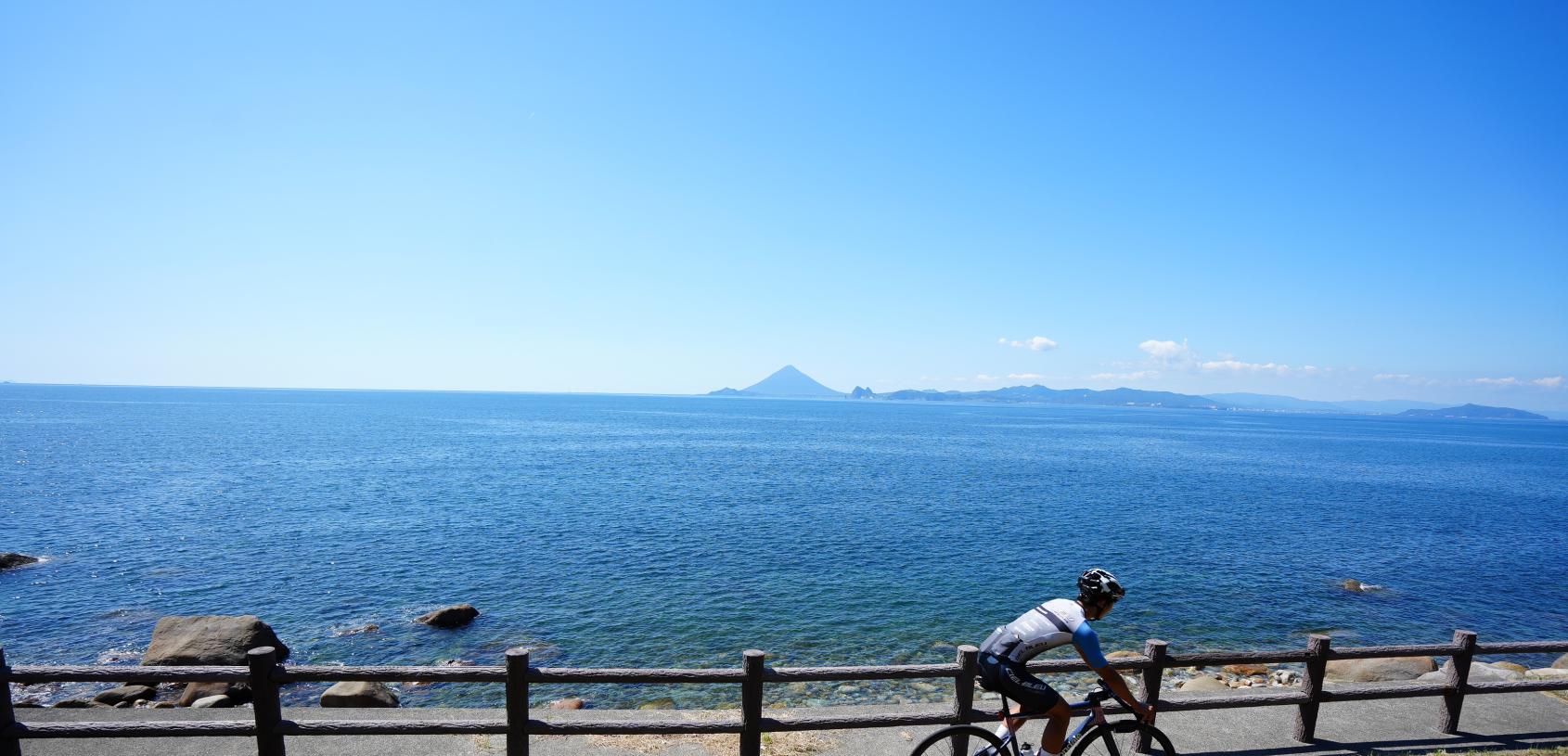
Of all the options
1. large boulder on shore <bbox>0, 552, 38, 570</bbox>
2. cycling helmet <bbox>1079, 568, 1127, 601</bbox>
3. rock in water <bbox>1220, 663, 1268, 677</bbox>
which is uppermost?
cycling helmet <bbox>1079, 568, 1127, 601</bbox>

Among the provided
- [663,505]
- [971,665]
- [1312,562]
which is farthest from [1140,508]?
[971,665]

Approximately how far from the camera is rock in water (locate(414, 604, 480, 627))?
25594 mm

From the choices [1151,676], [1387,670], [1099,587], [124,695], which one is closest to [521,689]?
[1099,587]

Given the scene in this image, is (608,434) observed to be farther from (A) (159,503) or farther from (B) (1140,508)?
(B) (1140,508)

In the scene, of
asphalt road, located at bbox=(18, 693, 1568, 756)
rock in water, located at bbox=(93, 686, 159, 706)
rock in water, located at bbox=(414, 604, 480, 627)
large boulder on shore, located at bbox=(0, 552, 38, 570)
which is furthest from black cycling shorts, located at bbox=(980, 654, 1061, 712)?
large boulder on shore, located at bbox=(0, 552, 38, 570)

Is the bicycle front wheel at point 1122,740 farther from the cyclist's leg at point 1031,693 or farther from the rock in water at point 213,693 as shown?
the rock in water at point 213,693

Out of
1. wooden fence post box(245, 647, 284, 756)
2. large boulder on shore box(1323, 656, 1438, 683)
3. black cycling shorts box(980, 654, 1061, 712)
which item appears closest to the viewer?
black cycling shorts box(980, 654, 1061, 712)

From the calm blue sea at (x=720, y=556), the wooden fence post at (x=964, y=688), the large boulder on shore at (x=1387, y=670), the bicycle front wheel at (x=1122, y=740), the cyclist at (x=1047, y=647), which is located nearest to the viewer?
the cyclist at (x=1047, y=647)

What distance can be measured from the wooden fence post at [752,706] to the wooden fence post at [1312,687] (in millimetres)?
7159

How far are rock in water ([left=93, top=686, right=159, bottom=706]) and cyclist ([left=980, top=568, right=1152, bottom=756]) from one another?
795 inches

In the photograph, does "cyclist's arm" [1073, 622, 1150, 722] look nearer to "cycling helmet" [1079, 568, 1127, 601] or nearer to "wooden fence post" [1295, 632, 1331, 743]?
"cycling helmet" [1079, 568, 1127, 601]

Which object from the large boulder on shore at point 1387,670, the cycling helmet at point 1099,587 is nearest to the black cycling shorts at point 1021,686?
the cycling helmet at point 1099,587

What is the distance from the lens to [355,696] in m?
15.4

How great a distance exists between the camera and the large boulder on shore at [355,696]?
15164mm
